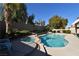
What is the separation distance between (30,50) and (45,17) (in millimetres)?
1021

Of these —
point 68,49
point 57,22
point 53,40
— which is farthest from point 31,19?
point 68,49

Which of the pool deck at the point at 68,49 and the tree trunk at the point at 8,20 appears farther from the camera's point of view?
the tree trunk at the point at 8,20

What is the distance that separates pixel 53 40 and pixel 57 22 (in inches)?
21.3

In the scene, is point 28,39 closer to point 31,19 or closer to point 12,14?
point 31,19

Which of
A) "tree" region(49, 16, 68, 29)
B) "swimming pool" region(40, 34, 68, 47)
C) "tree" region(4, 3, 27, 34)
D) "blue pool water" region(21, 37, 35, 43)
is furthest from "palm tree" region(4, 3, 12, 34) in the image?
"tree" region(49, 16, 68, 29)

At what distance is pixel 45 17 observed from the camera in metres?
6.95

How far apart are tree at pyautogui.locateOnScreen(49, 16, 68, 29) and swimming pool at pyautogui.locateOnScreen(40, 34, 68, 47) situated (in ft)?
0.88

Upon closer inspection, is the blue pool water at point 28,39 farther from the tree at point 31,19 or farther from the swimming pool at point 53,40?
the tree at point 31,19

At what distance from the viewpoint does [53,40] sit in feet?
23.7

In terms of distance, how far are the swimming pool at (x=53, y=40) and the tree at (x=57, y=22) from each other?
268mm

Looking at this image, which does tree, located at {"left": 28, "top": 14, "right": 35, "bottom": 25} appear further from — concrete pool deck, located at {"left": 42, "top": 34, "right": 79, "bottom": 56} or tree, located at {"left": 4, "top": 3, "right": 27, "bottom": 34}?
concrete pool deck, located at {"left": 42, "top": 34, "right": 79, "bottom": 56}

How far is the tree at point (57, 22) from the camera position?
22.8 feet

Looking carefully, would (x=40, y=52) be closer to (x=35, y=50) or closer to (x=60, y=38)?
(x=35, y=50)

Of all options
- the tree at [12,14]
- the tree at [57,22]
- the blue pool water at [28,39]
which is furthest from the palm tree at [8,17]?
the tree at [57,22]
